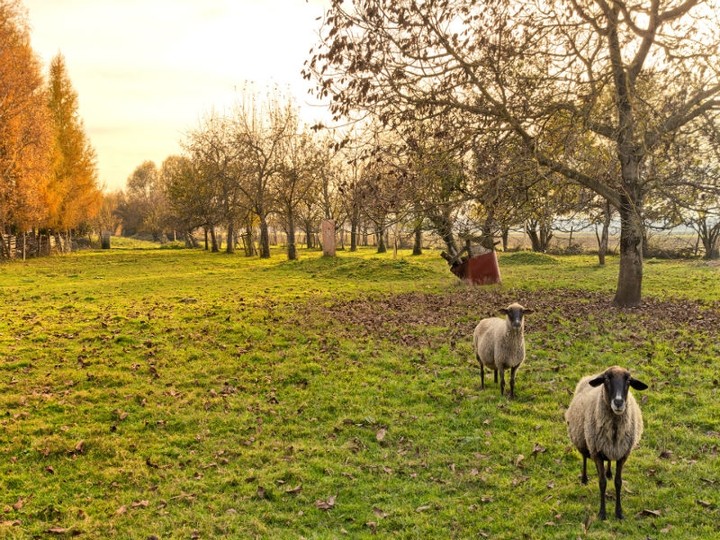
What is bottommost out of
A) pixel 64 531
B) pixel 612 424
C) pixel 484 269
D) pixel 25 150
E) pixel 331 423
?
pixel 64 531

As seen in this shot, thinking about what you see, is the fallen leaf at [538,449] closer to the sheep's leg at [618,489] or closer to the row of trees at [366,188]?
the sheep's leg at [618,489]

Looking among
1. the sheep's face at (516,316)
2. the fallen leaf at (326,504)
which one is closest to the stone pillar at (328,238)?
the sheep's face at (516,316)

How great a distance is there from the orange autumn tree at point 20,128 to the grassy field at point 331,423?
22.5m

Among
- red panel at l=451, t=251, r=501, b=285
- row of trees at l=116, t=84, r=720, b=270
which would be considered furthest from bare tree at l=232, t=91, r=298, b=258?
red panel at l=451, t=251, r=501, b=285

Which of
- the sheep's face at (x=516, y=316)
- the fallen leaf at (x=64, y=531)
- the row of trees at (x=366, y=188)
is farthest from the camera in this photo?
the row of trees at (x=366, y=188)

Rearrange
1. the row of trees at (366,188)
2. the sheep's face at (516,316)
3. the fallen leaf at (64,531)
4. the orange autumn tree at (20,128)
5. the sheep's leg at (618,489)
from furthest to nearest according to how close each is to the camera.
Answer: the orange autumn tree at (20,128)
the row of trees at (366,188)
the sheep's face at (516,316)
the fallen leaf at (64,531)
the sheep's leg at (618,489)

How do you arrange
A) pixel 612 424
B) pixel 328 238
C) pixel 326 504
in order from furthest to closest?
1. pixel 328 238
2. pixel 326 504
3. pixel 612 424

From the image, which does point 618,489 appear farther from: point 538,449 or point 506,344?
point 506,344

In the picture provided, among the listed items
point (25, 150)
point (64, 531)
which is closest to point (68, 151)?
point (25, 150)

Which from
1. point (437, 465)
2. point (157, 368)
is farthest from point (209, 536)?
point (157, 368)

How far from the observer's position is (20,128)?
3634cm

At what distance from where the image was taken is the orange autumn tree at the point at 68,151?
1933 inches

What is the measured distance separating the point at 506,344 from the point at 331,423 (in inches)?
157

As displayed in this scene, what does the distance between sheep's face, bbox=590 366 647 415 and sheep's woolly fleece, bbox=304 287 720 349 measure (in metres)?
8.02
